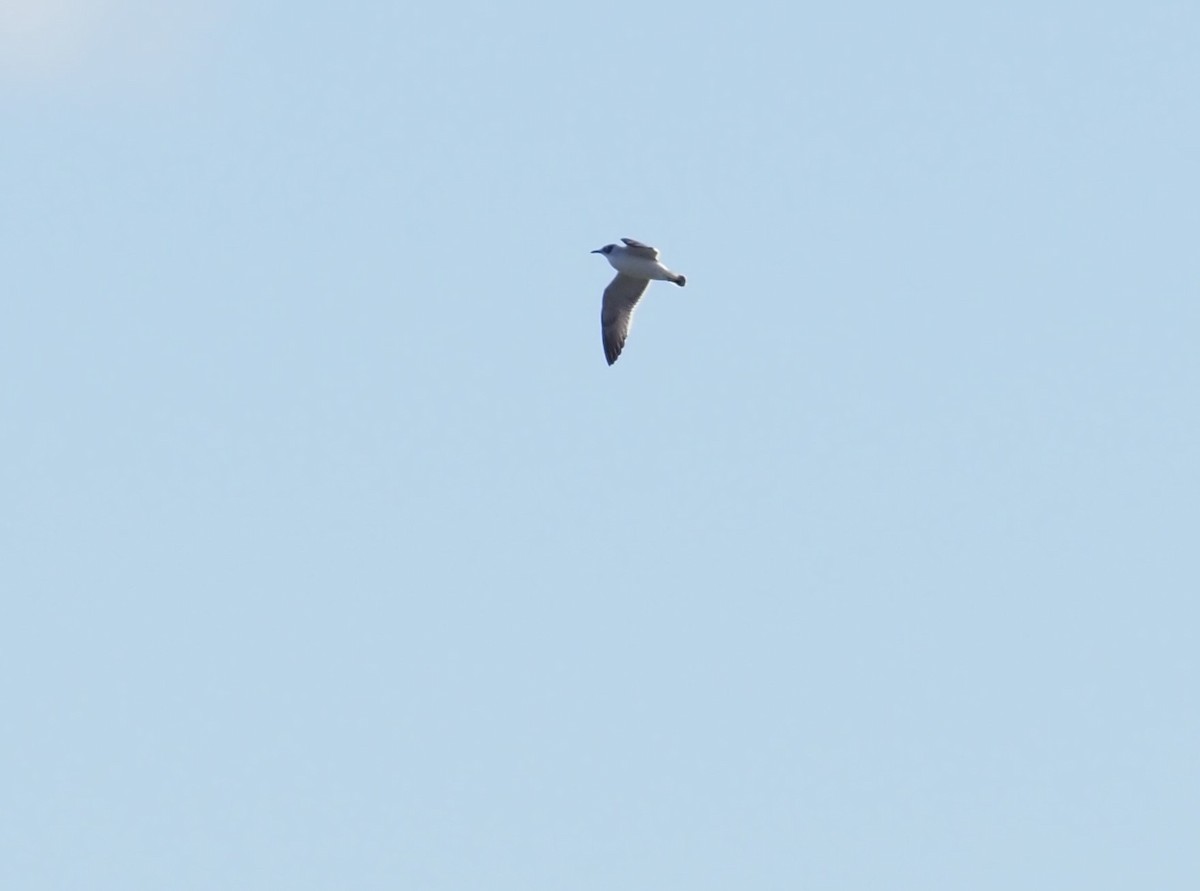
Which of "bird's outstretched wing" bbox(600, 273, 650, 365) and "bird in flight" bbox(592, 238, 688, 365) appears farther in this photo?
"bird's outstretched wing" bbox(600, 273, 650, 365)

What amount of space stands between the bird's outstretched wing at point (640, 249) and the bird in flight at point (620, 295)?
28 centimetres

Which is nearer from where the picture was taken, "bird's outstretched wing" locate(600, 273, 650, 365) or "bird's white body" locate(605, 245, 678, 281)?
"bird's white body" locate(605, 245, 678, 281)

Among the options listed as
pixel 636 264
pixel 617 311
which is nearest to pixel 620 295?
pixel 617 311

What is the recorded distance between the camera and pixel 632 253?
5288 centimetres

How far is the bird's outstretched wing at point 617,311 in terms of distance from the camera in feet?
179

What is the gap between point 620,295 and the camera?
54.7 m

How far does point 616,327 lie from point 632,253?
7.81ft

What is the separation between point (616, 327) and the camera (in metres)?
54.8

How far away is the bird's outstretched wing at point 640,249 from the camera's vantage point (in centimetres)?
5256

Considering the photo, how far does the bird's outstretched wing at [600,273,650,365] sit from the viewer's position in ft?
179

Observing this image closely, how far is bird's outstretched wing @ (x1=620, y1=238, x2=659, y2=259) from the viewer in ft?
172

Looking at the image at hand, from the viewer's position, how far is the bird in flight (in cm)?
5319

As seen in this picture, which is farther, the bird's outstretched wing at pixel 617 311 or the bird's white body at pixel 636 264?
the bird's outstretched wing at pixel 617 311

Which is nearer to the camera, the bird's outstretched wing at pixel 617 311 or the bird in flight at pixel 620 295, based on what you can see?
the bird in flight at pixel 620 295
